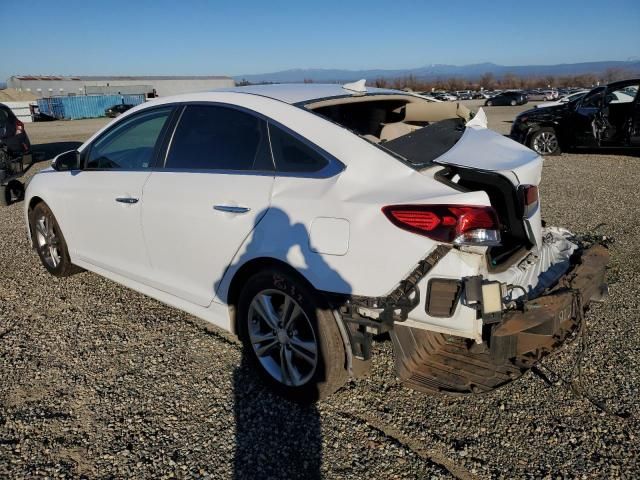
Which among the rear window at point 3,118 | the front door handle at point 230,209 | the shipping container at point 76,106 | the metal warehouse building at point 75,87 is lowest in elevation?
the front door handle at point 230,209

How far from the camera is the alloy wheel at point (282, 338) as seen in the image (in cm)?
299

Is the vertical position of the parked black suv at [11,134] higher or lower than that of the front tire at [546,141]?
higher

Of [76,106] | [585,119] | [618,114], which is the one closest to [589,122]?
[585,119]

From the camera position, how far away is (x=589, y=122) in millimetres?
11625

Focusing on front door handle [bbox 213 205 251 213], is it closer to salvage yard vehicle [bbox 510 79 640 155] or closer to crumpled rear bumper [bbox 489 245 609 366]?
crumpled rear bumper [bbox 489 245 609 366]

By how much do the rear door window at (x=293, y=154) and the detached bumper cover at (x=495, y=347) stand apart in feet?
3.18

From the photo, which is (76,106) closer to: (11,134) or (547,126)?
(11,134)

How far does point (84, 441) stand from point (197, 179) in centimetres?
161

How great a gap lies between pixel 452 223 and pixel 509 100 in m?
46.1

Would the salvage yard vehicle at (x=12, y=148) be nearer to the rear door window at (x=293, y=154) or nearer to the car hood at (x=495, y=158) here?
the rear door window at (x=293, y=154)

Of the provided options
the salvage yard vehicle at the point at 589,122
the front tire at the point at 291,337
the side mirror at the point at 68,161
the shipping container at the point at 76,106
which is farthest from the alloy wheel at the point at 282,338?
the shipping container at the point at 76,106

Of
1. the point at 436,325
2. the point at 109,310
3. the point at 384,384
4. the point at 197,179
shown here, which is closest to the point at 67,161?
the point at 109,310

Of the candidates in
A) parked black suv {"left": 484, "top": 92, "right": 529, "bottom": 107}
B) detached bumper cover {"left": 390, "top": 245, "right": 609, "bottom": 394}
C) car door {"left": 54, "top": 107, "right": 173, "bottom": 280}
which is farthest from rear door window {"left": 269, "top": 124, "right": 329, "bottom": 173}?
parked black suv {"left": 484, "top": 92, "right": 529, "bottom": 107}

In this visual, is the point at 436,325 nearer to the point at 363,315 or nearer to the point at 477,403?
the point at 363,315
